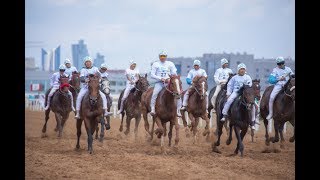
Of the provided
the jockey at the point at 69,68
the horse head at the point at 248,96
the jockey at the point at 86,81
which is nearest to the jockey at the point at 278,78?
the horse head at the point at 248,96

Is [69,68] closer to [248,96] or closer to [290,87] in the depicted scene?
[290,87]

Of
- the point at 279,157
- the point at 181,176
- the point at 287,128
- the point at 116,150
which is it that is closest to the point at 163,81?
the point at 116,150

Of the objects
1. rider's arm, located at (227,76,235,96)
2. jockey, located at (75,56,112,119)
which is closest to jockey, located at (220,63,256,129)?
rider's arm, located at (227,76,235,96)

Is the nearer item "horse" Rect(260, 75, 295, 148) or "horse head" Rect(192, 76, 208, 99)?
"horse" Rect(260, 75, 295, 148)

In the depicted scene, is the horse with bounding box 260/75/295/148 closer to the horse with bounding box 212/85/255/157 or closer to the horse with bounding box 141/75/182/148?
the horse with bounding box 212/85/255/157

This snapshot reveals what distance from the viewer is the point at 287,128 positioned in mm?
28516

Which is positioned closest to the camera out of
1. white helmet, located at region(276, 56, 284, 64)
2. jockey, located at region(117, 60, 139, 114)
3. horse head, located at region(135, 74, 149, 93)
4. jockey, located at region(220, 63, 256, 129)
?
jockey, located at region(220, 63, 256, 129)

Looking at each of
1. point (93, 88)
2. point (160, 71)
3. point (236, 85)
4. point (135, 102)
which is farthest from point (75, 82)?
point (236, 85)

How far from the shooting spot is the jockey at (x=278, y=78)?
1984cm

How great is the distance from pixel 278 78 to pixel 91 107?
5992mm

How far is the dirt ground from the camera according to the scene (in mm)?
14234

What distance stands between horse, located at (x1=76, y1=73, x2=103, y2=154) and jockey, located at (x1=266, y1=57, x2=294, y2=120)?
215 inches

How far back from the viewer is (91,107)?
18.2 m
